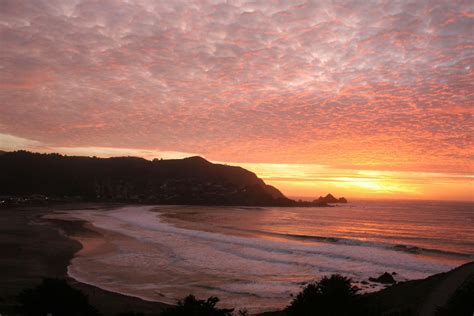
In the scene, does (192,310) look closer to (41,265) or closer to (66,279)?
(66,279)

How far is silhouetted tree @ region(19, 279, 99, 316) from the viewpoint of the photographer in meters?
10.5

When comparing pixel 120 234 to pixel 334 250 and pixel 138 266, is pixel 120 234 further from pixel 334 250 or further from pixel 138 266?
pixel 334 250

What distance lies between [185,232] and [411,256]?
86.4ft

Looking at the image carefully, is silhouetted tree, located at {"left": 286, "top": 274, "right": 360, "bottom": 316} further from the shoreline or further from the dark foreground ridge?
the dark foreground ridge

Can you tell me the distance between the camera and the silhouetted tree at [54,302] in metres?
10.5

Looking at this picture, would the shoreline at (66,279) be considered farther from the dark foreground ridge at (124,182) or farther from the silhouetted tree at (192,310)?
the dark foreground ridge at (124,182)

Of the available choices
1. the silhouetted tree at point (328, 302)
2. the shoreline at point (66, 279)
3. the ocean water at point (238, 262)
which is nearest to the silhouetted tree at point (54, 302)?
the shoreline at point (66, 279)

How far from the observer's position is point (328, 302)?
1145 centimetres

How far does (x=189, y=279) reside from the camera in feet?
73.4

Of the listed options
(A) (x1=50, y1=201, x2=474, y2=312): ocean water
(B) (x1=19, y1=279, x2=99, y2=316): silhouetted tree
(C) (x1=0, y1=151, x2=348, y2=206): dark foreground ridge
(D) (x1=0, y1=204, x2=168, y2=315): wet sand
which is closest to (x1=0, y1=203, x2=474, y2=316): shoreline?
(D) (x1=0, y1=204, x2=168, y2=315): wet sand

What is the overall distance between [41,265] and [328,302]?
1990 cm

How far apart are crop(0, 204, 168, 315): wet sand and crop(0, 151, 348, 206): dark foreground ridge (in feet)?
320

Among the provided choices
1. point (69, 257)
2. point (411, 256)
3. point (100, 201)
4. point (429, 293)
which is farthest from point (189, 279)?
point (100, 201)

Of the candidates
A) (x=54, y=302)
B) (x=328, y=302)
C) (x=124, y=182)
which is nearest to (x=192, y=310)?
(x=54, y=302)
